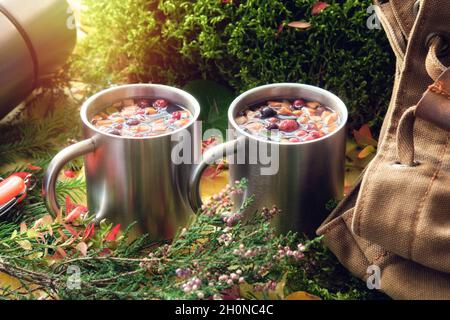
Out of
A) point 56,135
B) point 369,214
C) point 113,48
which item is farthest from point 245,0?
point 369,214

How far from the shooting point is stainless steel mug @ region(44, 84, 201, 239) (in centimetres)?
118

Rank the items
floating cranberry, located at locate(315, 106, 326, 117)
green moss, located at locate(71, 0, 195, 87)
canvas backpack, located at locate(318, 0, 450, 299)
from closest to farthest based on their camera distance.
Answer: canvas backpack, located at locate(318, 0, 450, 299) → floating cranberry, located at locate(315, 106, 326, 117) → green moss, located at locate(71, 0, 195, 87)

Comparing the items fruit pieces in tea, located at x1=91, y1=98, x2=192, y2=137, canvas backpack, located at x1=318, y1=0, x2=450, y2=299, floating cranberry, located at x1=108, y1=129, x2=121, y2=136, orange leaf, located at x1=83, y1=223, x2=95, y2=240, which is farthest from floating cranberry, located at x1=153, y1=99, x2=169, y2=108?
canvas backpack, located at x1=318, y1=0, x2=450, y2=299

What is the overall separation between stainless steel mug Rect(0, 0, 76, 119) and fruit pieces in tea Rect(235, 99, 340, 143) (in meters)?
0.47

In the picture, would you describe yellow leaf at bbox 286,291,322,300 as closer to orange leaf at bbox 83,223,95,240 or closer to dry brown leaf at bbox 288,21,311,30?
orange leaf at bbox 83,223,95,240

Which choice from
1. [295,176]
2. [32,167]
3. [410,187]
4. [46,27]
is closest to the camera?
[410,187]

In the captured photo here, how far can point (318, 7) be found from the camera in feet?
4.70

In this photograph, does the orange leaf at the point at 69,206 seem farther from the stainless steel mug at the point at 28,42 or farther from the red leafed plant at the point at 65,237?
the stainless steel mug at the point at 28,42

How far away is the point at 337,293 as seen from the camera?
1.12 meters

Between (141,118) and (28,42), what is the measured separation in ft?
1.20

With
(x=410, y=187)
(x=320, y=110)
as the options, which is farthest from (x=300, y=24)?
(x=410, y=187)

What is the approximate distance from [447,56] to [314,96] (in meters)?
0.22

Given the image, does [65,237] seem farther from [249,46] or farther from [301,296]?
[249,46]
